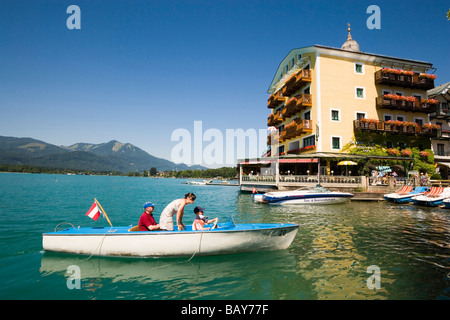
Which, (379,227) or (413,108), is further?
(413,108)

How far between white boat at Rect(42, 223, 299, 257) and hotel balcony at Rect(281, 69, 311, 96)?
94.3 ft

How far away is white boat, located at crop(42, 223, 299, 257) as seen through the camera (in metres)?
8.06

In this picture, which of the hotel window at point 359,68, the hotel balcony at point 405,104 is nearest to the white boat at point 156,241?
the hotel balcony at point 405,104

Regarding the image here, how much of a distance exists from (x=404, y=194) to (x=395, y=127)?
1224cm

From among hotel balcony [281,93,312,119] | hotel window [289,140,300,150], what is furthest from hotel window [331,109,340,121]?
hotel window [289,140,300,150]

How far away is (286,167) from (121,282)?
3182cm

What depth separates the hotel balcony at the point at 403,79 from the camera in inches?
1275

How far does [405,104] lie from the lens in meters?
32.8

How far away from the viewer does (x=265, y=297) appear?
5957 mm

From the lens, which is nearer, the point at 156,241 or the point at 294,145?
the point at 156,241

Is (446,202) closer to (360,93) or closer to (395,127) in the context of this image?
(395,127)

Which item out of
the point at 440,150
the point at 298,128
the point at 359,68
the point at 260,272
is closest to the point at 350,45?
the point at 359,68
